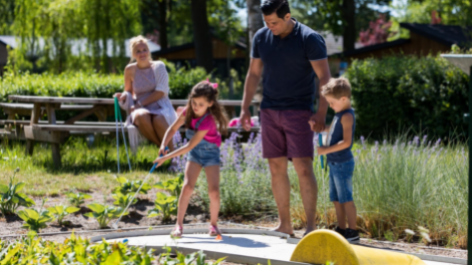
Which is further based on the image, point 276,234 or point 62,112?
point 62,112

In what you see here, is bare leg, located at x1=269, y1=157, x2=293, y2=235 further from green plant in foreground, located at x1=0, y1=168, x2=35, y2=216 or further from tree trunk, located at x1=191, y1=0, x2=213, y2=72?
tree trunk, located at x1=191, y1=0, x2=213, y2=72

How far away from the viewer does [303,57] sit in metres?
4.16

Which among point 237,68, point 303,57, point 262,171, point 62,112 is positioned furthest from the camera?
point 237,68

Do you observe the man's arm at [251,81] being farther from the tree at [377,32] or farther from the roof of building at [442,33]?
the tree at [377,32]

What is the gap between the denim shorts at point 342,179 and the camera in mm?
4133

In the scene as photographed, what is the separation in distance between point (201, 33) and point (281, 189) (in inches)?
646

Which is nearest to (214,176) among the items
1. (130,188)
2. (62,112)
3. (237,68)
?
(130,188)

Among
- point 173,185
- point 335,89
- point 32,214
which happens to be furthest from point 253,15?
point 32,214

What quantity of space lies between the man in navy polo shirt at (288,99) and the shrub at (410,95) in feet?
19.4

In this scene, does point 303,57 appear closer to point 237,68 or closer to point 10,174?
point 10,174

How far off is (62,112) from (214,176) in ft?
21.5

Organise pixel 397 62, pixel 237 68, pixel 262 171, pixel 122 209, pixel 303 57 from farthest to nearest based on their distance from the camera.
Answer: pixel 237 68 < pixel 397 62 < pixel 262 171 < pixel 122 209 < pixel 303 57

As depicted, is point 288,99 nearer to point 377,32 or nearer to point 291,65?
point 291,65

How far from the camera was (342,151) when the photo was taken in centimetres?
419
